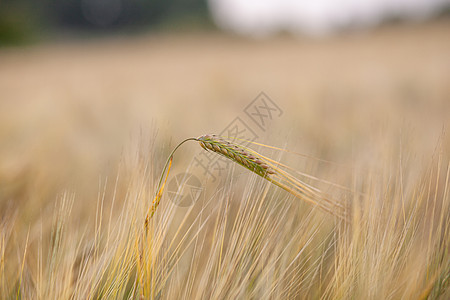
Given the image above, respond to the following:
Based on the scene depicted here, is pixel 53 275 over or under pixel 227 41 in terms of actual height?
under

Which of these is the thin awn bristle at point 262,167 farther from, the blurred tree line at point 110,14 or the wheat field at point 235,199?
the blurred tree line at point 110,14

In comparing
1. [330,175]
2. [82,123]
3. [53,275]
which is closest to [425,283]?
[330,175]

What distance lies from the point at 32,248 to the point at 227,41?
8.14m

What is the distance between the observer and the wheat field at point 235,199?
483mm

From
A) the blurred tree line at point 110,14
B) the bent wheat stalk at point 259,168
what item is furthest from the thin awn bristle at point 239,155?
the blurred tree line at point 110,14

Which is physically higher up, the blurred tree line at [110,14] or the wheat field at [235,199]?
the blurred tree line at [110,14]

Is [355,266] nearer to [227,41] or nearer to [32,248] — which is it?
[32,248]

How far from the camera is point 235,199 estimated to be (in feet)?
2.51

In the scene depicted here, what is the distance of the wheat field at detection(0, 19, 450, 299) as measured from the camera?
48 cm

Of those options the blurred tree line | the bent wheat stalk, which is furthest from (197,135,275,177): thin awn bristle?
the blurred tree line

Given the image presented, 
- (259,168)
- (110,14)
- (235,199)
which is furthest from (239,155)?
(110,14)

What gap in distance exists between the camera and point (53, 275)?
483mm

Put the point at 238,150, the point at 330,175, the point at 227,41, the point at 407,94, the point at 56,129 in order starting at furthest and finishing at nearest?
the point at 227,41
the point at 407,94
the point at 56,129
the point at 330,175
the point at 238,150

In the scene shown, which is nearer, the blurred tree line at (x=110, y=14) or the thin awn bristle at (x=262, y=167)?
the thin awn bristle at (x=262, y=167)
